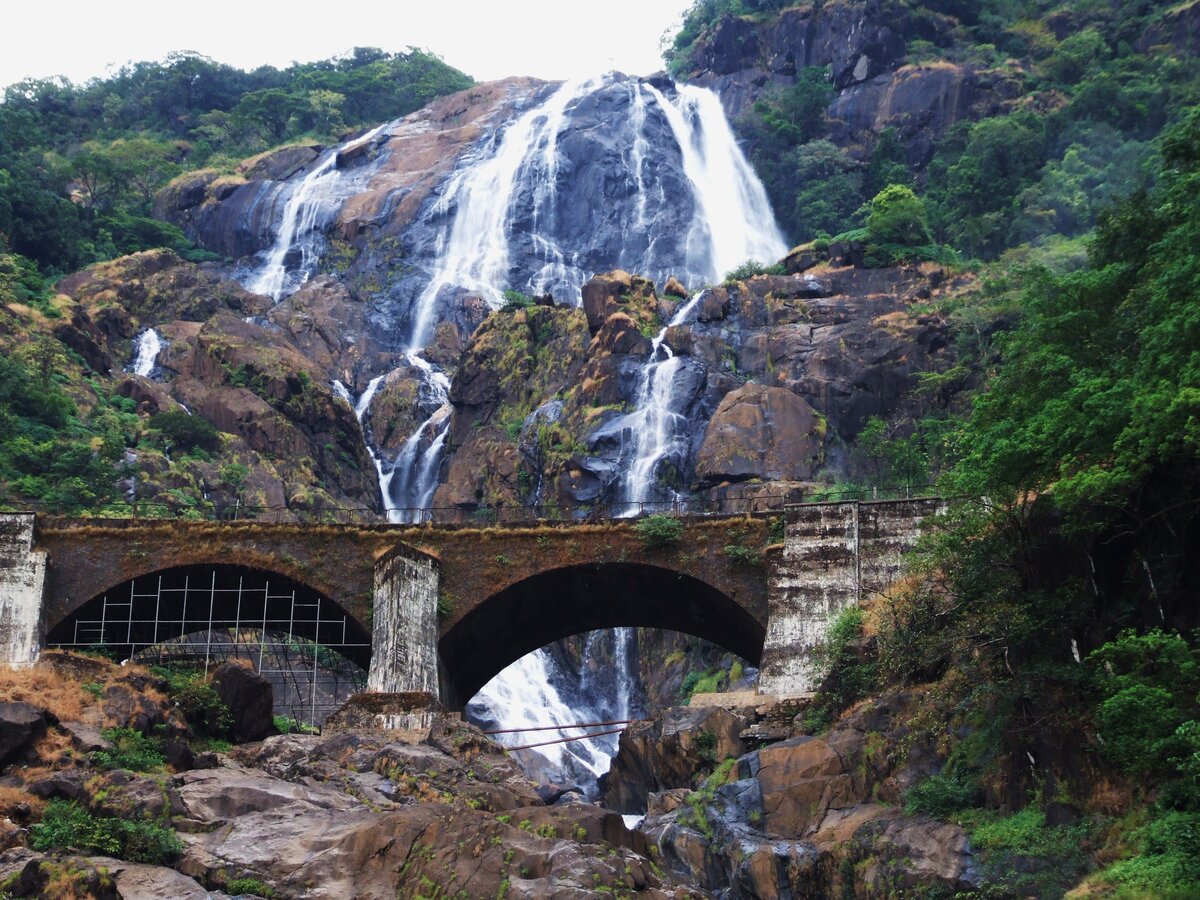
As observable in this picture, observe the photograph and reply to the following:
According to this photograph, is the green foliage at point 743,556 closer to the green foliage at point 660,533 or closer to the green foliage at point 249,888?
the green foliage at point 660,533

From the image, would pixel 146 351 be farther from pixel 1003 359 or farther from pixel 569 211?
pixel 1003 359

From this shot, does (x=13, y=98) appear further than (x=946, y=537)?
Yes

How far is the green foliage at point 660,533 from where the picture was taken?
42.4 metres

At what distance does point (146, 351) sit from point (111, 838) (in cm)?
A: 5113

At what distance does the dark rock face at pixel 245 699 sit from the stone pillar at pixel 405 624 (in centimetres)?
278

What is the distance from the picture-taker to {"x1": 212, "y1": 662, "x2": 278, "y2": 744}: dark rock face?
38.6 metres

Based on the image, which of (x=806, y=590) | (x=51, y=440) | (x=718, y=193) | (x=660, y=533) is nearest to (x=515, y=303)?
(x=718, y=193)

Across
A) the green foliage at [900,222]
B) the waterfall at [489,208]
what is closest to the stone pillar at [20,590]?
the green foliage at [900,222]

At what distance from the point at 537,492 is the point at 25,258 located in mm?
32901

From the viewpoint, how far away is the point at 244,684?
128 ft

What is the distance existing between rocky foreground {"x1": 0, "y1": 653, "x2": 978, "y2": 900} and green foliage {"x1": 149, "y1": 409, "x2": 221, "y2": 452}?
94.0ft

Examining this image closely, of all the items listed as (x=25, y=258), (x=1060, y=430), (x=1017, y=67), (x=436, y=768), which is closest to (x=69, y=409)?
(x=25, y=258)

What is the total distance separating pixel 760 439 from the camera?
2432 inches

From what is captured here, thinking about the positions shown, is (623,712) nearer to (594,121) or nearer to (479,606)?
(479,606)
